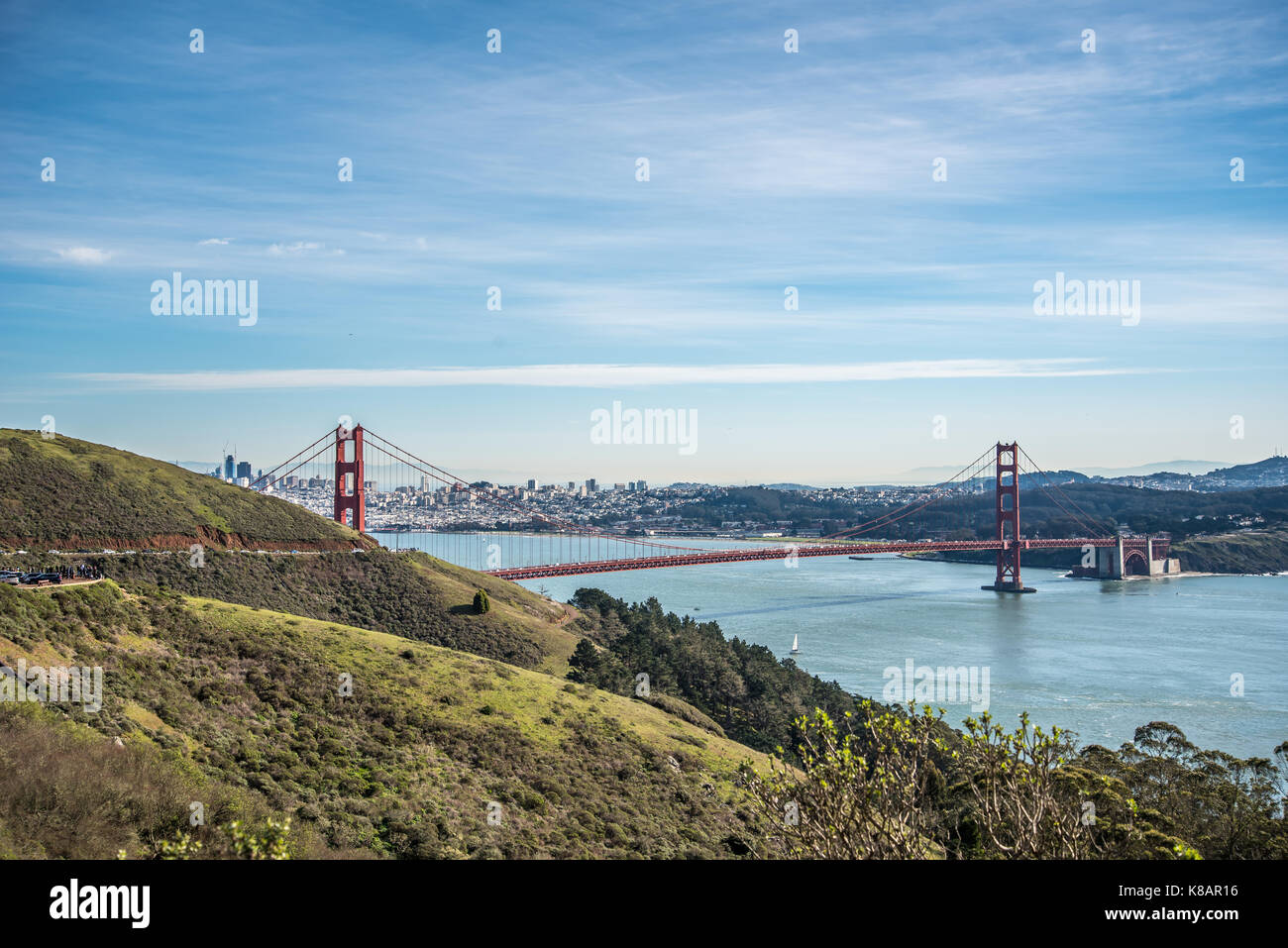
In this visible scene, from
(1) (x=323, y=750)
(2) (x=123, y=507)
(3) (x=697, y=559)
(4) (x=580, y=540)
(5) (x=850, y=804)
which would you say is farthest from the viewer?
(4) (x=580, y=540)

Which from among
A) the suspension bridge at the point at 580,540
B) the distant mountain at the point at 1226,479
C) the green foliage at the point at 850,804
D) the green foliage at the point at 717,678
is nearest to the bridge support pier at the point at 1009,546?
the suspension bridge at the point at 580,540

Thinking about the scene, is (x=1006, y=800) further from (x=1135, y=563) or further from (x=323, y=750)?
(x=1135, y=563)

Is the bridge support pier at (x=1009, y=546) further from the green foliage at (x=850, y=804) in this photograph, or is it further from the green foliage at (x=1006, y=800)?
the green foliage at (x=850, y=804)

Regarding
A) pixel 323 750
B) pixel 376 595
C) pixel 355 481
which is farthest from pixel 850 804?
pixel 355 481

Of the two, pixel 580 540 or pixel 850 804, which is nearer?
pixel 850 804

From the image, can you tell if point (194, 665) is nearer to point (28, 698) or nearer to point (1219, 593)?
point (28, 698)
